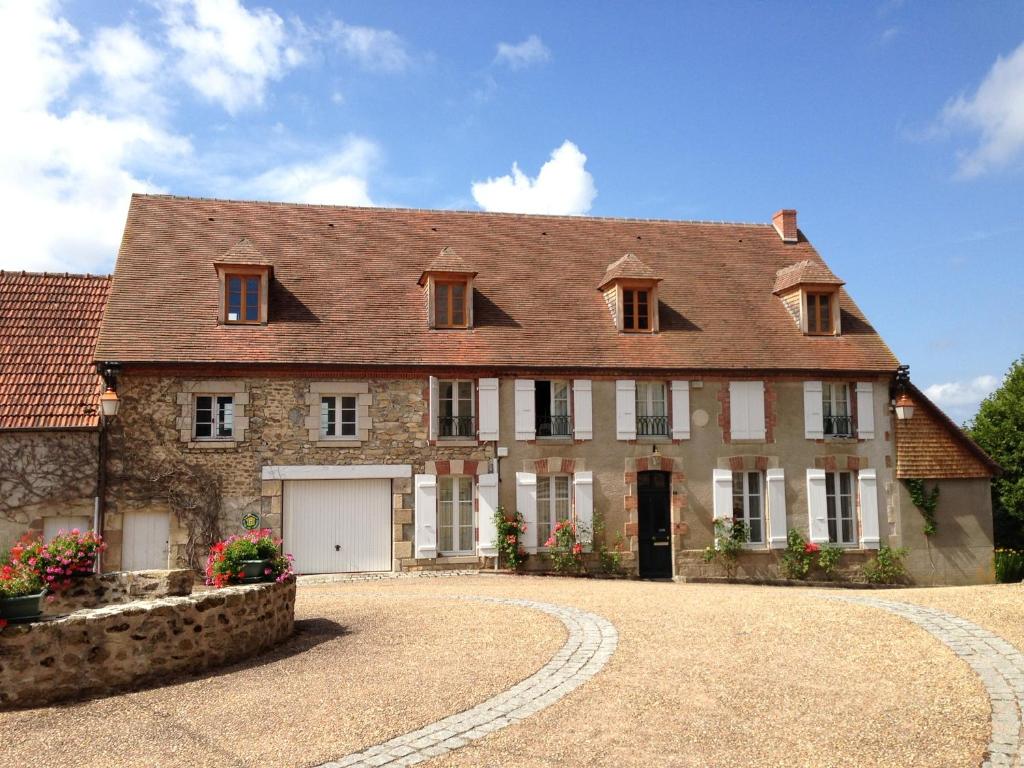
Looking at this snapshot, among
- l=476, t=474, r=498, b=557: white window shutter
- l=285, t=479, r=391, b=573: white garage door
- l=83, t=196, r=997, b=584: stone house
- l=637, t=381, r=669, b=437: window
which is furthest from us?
l=637, t=381, r=669, b=437: window

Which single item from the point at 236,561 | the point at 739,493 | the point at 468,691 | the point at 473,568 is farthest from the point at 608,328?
the point at 468,691

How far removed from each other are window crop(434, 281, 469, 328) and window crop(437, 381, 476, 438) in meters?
1.29

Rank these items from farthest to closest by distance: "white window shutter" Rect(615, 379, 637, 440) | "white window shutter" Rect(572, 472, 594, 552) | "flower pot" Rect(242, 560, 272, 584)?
"white window shutter" Rect(615, 379, 637, 440)
"white window shutter" Rect(572, 472, 594, 552)
"flower pot" Rect(242, 560, 272, 584)

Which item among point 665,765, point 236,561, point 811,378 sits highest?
point 811,378

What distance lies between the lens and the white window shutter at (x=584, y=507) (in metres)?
15.1

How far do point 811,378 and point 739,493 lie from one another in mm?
2715

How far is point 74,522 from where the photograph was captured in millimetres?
13695

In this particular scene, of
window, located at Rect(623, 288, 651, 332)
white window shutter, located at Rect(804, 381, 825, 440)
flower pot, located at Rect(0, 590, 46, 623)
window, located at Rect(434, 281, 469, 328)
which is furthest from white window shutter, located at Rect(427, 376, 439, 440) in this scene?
flower pot, located at Rect(0, 590, 46, 623)

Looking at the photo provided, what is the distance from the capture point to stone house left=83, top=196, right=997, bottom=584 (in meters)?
14.3

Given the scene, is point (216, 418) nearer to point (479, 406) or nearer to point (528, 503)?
point (479, 406)

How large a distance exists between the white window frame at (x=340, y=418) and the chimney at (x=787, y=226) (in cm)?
1124

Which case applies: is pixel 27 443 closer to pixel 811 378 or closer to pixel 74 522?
pixel 74 522

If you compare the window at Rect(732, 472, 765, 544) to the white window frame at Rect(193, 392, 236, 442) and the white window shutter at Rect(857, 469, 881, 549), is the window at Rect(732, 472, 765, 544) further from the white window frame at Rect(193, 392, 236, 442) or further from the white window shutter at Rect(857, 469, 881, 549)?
the white window frame at Rect(193, 392, 236, 442)

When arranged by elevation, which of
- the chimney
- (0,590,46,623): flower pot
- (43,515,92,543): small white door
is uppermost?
the chimney
